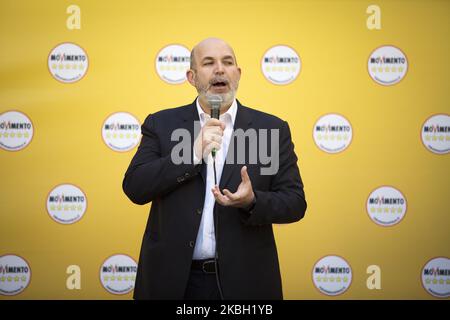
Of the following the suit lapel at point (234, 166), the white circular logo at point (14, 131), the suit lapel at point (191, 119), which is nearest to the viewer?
the suit lapel at point (234, 166)

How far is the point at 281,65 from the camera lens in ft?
12.8

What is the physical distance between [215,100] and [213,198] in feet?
1.32

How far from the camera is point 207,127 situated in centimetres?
188

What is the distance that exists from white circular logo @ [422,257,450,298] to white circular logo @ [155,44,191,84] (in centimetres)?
243

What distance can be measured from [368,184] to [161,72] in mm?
1821

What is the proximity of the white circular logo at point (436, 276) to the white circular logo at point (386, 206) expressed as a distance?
1.45 feet

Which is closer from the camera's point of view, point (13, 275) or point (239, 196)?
point (239, 196)

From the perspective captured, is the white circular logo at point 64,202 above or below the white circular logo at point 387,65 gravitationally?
below

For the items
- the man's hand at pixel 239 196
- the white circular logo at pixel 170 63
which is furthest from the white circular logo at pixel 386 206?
the man's hand at pixel 239 196

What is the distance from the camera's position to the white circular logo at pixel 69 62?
3.86 m

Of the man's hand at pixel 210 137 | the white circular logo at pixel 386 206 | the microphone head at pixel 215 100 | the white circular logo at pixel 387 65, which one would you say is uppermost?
the white circular logo at pixel 387 65

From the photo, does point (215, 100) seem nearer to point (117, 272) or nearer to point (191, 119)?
point (191, 119)

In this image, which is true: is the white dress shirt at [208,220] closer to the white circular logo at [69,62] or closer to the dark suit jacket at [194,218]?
the dark suit jacket at [194,218]

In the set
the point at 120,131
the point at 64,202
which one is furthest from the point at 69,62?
the point at 64,202
